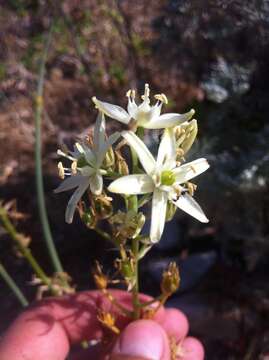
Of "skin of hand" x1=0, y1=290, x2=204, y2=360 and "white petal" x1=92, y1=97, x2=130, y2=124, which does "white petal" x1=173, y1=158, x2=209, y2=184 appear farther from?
"skin of hand" x1=0, y1=290, x2=204, y2=360

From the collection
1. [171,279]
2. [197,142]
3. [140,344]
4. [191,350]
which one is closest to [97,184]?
[171,279]

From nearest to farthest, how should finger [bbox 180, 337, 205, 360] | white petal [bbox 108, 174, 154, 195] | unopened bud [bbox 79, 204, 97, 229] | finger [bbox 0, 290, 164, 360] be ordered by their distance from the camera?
1. white petal [bbox 108, 174, 154, 195]
2. unopened bud [bbox 79, 204, 97, 229]
3. finger [bbox 0, 290, 164, 360]
4. finger [bbox 180, 337, 205, 360]

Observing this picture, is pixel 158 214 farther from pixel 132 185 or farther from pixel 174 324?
pixel 174 324

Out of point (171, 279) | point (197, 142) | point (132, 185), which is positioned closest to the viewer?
point (132, 185)

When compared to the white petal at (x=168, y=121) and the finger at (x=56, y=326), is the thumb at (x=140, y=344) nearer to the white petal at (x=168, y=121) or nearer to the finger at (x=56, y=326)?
the finger at (x=56, y=326)

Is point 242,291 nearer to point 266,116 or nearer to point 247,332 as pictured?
point 247,332

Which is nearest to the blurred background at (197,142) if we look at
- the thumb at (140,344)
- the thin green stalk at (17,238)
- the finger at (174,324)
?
the thin green stalk at (17,238)

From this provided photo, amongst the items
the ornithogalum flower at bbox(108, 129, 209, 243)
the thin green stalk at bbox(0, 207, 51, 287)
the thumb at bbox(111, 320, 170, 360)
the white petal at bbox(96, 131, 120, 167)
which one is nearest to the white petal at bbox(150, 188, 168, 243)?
the ornithogalum flower at bbox(108, 129, 209, 243)
